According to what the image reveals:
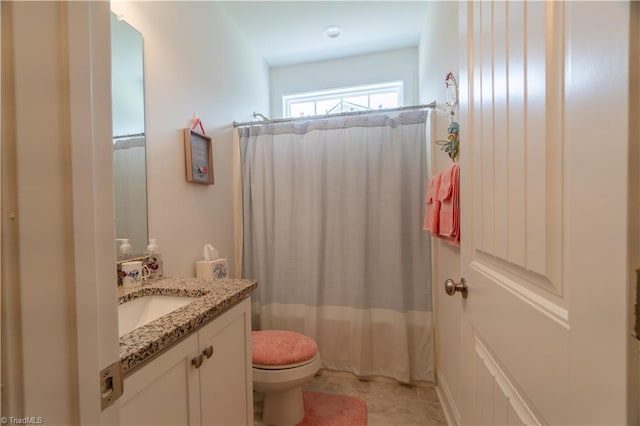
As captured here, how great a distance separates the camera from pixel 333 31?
84.2 inches

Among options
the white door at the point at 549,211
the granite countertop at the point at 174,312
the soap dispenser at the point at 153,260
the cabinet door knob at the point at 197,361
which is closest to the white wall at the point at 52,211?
the granite countertop at the point at 174,312

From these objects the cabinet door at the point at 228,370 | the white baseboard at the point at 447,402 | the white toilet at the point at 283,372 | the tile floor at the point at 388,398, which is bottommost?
the tile floor at the point at 388,398

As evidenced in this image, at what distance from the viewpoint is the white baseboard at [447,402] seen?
1.38 m

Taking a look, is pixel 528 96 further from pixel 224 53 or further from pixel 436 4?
pixel 224 53

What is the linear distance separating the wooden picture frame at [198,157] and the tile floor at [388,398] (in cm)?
140

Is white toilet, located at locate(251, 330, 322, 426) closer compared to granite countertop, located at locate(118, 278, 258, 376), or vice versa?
granite countertop, located at locate(118, 278, 258, 376)

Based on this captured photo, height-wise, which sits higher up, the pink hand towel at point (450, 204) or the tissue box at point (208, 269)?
the pink hand towel at point (450, 204)

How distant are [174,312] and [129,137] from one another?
2.67ft

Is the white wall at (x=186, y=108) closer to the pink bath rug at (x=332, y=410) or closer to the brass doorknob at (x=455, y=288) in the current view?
the pink bath rug at (x=332, y=410)

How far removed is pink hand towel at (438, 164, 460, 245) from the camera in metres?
1.15

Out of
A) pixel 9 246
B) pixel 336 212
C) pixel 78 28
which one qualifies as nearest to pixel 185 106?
pixel 336 212

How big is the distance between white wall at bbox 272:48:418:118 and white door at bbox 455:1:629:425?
1826 millimetres

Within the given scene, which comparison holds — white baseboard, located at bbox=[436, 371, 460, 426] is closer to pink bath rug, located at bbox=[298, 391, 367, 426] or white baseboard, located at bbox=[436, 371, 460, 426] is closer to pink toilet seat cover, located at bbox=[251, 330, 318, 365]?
pink bath rug, located at bbox=[298, 391, 367, 426]

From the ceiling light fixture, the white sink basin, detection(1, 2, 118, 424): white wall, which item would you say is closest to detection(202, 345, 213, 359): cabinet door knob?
the white sink basin
